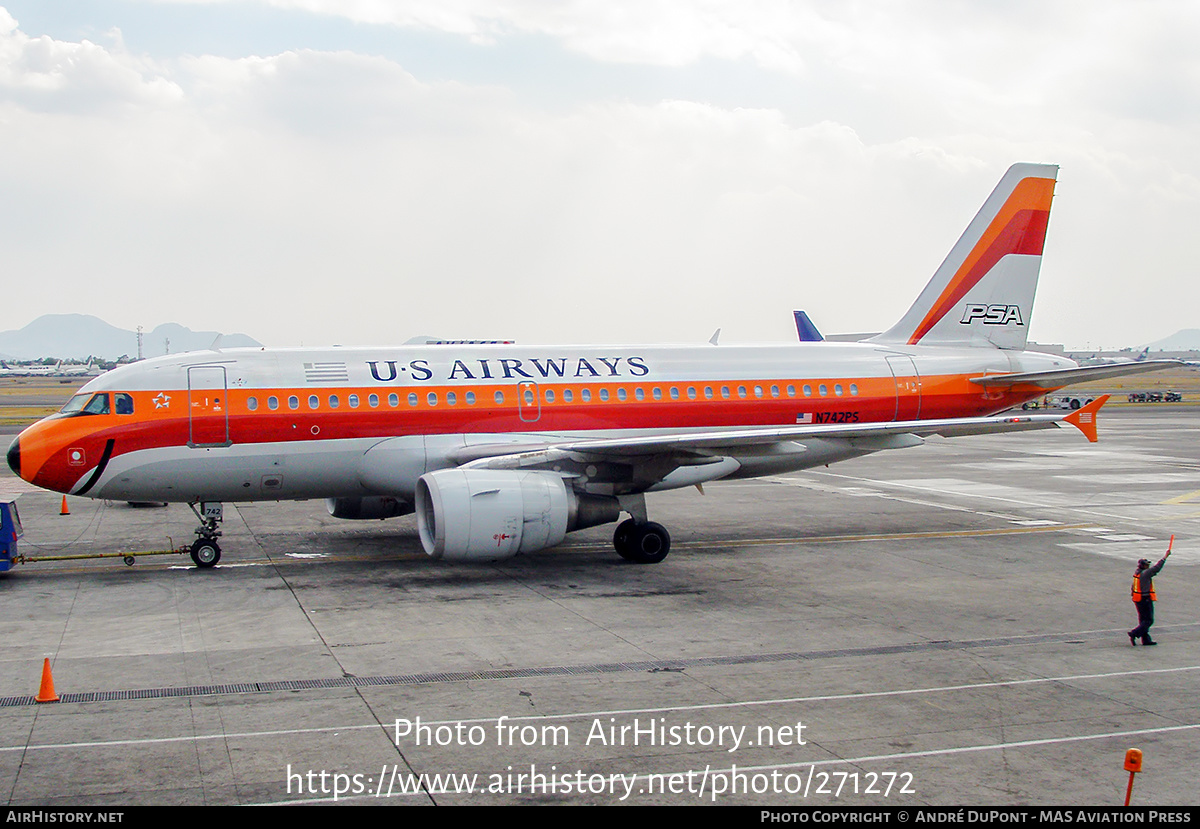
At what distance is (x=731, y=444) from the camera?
68.7ft

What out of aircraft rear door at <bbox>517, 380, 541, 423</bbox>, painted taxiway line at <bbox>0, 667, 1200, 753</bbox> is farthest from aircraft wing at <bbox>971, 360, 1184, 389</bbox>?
aircraft rear door at <bbox>517, 380, 541, 423</bbox>

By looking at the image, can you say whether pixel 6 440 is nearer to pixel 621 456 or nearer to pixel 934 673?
pixel 621 456

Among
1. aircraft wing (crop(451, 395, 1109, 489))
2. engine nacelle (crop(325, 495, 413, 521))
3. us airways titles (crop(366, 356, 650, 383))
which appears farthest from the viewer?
engine nacelle (crop(325, 495, 413, 521))

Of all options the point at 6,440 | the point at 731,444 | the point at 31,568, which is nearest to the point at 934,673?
the point at 731,444

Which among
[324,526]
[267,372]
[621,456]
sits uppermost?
[267,372]

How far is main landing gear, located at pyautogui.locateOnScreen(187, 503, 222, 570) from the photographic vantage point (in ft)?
70.2

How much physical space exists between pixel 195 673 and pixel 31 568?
9401mm

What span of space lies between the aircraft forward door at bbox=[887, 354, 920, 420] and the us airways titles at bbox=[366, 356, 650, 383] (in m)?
6.49

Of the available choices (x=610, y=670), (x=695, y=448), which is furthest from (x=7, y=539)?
(x=695, y=448)

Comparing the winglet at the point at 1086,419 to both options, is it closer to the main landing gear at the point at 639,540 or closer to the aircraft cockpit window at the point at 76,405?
the main landing gear at the point at 639,540

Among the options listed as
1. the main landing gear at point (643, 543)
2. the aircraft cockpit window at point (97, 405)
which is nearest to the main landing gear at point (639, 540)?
the main landing gear at point (643, 543)

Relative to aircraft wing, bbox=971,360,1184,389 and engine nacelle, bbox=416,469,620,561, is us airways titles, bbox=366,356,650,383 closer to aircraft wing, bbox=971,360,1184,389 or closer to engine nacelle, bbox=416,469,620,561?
engine nacelle, bbox=416,469,620,561

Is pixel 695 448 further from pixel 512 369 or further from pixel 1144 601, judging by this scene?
pixel 1144 601

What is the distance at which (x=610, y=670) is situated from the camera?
1420 centimetres
